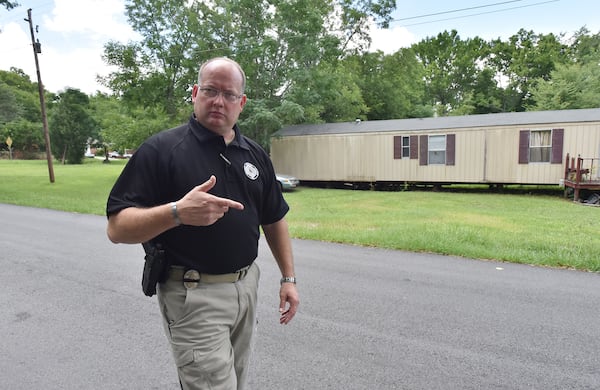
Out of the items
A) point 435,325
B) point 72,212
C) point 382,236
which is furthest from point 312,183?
point 435,325

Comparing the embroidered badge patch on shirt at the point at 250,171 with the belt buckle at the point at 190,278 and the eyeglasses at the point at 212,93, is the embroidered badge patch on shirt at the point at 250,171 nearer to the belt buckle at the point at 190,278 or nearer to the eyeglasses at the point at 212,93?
the eyeglasses at the point at 212,93

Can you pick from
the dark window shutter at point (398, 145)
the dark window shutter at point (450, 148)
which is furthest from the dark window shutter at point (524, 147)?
the dark window shutter at point (398, 145)

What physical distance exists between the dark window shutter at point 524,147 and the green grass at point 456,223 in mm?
1458

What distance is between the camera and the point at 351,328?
11.1 feet

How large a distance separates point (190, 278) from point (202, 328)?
8.2 inches

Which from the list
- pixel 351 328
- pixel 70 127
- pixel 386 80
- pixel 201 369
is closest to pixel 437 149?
pixel 351 328

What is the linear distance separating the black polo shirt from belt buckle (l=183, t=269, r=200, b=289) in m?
0.02

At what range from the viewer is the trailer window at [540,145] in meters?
14.2

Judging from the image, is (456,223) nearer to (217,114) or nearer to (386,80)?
(217,114)

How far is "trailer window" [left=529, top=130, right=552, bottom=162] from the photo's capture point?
557 inches

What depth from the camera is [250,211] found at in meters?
1.76

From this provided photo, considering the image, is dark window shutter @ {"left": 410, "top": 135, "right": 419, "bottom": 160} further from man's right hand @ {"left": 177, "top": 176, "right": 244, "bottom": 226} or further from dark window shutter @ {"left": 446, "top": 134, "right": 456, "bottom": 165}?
man's right hand @ {"left": 177, "top": 176, "right": 244, "bottom": 226}

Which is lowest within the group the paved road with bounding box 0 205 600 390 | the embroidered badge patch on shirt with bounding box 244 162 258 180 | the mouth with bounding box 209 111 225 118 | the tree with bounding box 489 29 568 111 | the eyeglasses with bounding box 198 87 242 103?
the paved road with bounding box 0 205 600 390

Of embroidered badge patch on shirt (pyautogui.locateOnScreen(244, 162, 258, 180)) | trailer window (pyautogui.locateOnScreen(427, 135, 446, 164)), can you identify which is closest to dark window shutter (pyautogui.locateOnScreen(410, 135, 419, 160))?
trailer window (pyautogui.locateOnScreen(427, 135, 446, 164))
